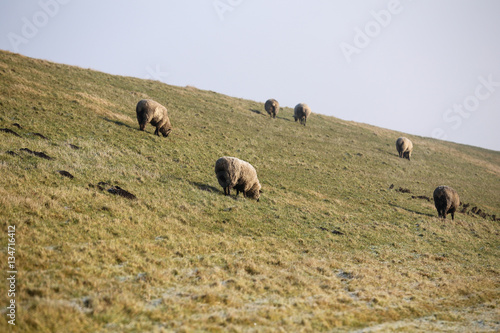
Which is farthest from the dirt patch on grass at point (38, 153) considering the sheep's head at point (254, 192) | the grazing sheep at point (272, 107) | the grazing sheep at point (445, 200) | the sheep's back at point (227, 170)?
the grazing sheep at point (272, 107)

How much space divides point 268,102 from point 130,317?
53017mm

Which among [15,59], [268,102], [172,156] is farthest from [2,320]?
[268,102]

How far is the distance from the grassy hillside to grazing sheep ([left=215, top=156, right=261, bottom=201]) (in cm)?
100

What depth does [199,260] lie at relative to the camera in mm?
11805

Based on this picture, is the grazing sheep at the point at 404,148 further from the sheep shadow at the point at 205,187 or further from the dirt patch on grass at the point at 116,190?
the dirt patch on grass at the point at 116,190

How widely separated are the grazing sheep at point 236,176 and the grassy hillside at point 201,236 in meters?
1.00

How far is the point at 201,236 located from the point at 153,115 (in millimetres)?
18071

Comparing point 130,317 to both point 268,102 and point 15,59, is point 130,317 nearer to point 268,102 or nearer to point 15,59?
point 15,59

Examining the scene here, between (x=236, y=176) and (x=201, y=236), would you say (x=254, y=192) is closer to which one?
(x=236, y=176)

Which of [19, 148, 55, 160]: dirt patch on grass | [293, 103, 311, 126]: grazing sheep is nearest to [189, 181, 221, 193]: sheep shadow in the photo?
[19, 148, 55, 160]: dirt patch on grass

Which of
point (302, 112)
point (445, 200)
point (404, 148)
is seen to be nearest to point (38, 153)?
point (445, 200)

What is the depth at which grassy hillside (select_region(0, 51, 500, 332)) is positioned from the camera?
8.30m

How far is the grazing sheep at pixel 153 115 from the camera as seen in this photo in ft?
93.7

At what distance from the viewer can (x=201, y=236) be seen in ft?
47.5
